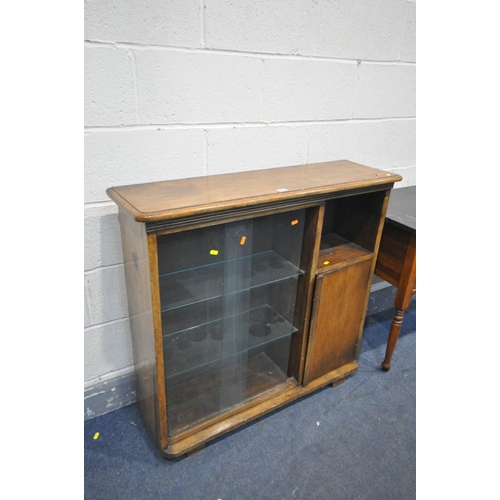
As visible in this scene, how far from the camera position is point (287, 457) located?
1331mm

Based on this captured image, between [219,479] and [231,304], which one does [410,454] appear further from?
[231,304]

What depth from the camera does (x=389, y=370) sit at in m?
1.75

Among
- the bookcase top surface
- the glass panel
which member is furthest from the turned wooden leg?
the bookcase top surface

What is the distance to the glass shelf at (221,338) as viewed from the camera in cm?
Result: 126

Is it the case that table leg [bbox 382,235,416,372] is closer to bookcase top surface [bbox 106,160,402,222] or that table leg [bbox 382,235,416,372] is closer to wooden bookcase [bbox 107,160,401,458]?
wooden bookcase [bbox 107,160,401,458]

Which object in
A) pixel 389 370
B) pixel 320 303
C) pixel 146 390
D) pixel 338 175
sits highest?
pixel 338 175

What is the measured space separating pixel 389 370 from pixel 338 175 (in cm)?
97

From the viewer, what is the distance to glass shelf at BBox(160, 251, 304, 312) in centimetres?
119

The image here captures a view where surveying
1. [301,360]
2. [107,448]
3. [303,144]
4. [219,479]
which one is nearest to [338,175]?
[303,144]

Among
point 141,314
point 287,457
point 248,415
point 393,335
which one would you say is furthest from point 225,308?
point 393,335

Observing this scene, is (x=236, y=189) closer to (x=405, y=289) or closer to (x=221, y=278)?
(x=221, y=278)

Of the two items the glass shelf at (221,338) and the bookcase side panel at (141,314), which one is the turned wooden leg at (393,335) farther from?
the bookcase side panel at (141,314)
